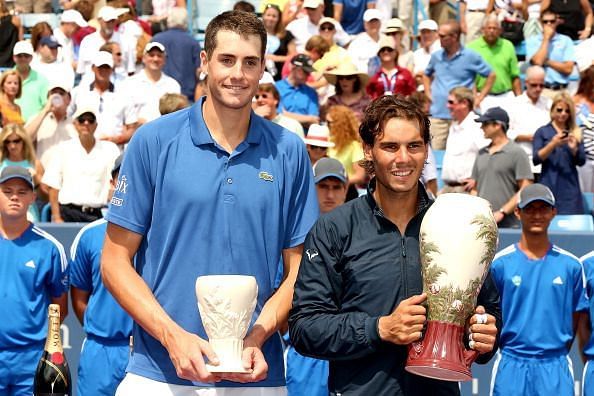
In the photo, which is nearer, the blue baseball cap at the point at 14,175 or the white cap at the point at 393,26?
the blue baseball cap at the point at 14,175

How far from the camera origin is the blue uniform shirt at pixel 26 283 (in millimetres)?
8039

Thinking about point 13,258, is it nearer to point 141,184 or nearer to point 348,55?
point 141,184

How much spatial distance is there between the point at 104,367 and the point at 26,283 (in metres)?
0.75

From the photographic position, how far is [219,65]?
424 centimetres

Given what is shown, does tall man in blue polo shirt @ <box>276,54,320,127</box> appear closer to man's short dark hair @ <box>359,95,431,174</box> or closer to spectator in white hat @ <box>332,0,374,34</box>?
spectator in white hat @ <box>332,0,374,34</box>

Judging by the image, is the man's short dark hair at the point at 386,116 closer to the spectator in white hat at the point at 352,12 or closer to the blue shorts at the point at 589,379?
the blue shorts at the point at 589,379

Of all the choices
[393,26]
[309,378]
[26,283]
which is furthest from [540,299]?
[393,26]

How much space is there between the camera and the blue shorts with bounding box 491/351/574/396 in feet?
27.3

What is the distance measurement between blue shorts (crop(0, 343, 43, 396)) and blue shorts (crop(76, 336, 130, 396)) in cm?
37

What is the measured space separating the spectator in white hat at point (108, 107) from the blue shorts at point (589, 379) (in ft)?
18.0

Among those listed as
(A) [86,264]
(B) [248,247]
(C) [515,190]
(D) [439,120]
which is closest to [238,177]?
(B) [248,247]

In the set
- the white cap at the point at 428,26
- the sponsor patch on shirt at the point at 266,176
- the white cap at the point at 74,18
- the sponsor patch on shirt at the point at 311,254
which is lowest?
the sponsor patch on shirt at the point at 311,254

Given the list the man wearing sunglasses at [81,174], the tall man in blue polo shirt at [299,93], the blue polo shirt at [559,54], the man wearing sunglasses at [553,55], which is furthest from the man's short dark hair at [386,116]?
the blue polo shirt at [559,54]

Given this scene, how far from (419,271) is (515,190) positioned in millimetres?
6434
